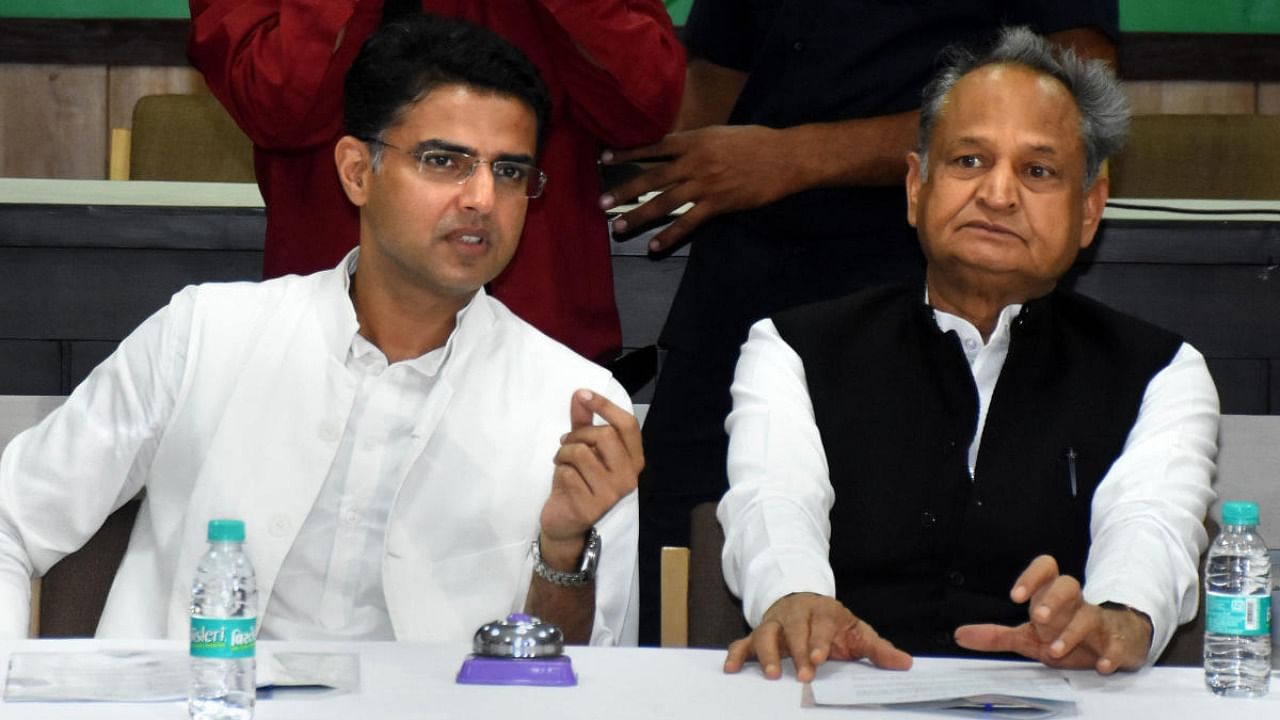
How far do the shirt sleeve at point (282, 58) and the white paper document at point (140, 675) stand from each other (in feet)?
2.44

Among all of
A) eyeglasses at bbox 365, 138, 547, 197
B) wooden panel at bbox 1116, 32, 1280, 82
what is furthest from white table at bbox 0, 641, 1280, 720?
wooden panel at bbox 1116, 32, 1280, 82

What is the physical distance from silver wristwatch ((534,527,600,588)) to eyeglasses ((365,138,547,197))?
1.40 feet

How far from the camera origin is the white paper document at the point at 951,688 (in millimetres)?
1443

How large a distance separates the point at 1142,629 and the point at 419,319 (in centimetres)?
92

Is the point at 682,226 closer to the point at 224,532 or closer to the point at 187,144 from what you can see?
the point at 224,532

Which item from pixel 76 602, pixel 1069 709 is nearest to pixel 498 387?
pixel 76 602

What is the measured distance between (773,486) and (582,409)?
0.28m

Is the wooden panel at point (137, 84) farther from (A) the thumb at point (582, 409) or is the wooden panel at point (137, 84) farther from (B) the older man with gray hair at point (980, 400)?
(A) the thumb at point (582, 409)

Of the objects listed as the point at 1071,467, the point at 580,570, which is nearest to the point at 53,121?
the point at 580,570

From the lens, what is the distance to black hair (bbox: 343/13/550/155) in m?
2.07

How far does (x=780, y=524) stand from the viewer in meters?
1.86

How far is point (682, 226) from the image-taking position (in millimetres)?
2391

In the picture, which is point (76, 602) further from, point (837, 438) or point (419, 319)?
point (837, 438)

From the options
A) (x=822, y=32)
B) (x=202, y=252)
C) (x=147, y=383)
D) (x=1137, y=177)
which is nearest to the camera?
(x=147, y=383)
